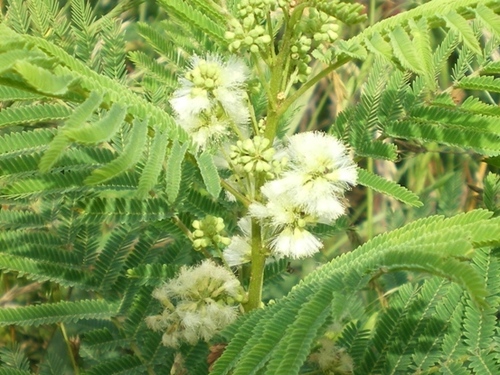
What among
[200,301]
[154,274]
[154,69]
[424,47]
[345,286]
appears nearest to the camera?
[345,286]

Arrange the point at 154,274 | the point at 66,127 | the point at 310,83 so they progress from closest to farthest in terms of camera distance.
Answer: the point at 66,127 → the point at 310,83 → the point at 154,274

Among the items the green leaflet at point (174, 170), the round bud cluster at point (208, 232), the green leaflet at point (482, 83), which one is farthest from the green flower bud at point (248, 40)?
the green leaflet at point (482, 83)

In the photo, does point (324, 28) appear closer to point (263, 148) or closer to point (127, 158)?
point (263, 148)

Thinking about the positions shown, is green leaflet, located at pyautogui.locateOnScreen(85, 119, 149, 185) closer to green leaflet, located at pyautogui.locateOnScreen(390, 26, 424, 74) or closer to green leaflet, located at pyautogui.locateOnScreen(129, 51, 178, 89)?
green leaflet, located at pyautogui.locateOnScreen(390, 26, 424, 74)

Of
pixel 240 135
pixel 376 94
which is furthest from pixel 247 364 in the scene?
pixel 376 94

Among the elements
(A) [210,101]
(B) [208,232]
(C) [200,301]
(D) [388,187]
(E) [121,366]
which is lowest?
(E) [121,366]

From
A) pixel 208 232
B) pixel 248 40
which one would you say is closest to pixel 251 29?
pixel 248 40
